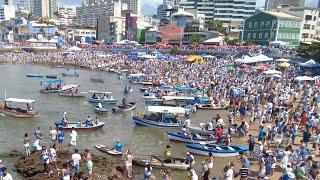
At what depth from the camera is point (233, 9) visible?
530ft

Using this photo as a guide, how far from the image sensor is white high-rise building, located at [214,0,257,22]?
161625mm

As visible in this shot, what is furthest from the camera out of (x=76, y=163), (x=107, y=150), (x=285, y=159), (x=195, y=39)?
A: (x=195, y=39)

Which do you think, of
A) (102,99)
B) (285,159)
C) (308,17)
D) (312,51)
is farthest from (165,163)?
(308,17)

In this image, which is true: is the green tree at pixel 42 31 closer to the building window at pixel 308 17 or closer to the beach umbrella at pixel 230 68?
the building window at pixel 308 17

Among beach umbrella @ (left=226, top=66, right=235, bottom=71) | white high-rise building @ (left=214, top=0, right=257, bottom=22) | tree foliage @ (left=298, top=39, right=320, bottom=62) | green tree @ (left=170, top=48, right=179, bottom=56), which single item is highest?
white high-rise building @ (left=214, top=0, right=257, bottom=22)

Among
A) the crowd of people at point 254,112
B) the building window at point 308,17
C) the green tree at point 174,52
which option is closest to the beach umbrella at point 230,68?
the crowd of people at point 254,112

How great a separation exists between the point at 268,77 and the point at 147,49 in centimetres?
4497

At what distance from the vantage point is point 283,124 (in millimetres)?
28844

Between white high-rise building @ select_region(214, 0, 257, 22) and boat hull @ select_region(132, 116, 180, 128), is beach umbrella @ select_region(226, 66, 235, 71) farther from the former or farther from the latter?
white high-rise building @ select_region(214, 0, 257, 22)

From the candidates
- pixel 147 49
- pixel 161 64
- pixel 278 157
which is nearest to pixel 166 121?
pixel 278 157

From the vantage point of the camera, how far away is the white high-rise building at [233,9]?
161625mm

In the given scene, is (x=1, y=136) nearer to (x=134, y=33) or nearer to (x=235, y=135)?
(x=235, y=135)

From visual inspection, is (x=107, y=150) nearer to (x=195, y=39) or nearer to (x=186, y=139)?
(x=186, y=139)

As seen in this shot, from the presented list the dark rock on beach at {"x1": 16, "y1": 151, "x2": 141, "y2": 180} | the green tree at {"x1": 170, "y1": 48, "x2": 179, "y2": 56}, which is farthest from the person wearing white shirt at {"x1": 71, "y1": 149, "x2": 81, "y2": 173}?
the green tree at {"x1": 170, "y1": 48, "x2": 179, "y2": 56}
